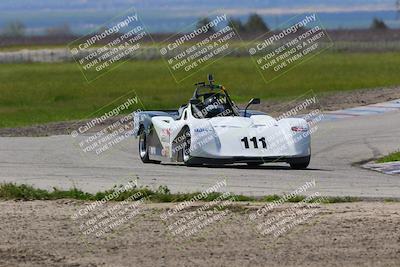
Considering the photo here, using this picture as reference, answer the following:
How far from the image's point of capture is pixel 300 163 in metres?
21.0

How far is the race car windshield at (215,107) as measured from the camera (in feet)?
71.8

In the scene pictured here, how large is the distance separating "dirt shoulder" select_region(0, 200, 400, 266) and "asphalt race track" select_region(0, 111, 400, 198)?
2462mm

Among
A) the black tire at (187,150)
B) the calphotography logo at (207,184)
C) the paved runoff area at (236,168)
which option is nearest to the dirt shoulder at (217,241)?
the calphotography logo at (207,184)

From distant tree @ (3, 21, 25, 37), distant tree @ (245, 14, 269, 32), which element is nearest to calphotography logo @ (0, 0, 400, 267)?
distant tree @ (245, 14, 269, 32)

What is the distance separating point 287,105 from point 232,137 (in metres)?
15.1

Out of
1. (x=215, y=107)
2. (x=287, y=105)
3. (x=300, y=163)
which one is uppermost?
(x=215, y=107)

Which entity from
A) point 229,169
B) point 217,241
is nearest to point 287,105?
point 229,169

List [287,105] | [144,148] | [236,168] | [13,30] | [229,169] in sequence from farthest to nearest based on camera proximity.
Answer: [13,30], [287,105], [144,148], [236,168], [229,169]

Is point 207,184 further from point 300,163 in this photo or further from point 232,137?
point 300,163

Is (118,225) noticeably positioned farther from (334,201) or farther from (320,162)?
(320,162)

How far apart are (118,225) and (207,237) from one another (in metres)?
1.31

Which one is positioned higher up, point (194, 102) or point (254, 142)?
point (194, 102)

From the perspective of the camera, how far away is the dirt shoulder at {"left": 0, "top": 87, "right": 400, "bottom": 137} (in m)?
31.6

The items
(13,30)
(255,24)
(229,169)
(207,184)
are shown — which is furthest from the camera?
(13,30)
